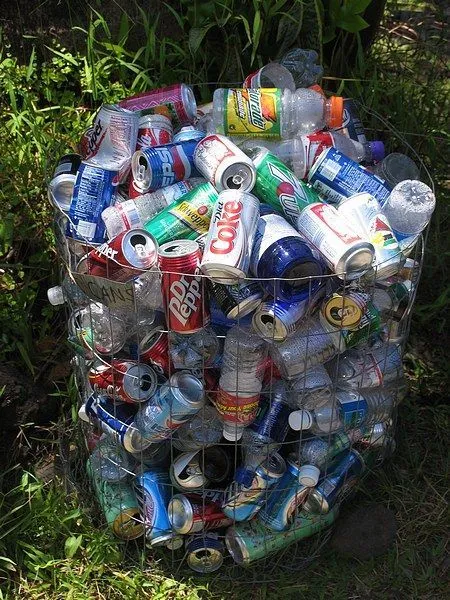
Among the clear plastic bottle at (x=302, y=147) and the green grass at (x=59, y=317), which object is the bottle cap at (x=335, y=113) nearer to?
the clear plastic bottle at (x=302, y=147)

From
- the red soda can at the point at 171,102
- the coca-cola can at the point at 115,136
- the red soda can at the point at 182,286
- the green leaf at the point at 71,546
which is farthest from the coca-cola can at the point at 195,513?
the red soda can at the point at 171,102

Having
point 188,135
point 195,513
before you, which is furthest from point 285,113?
point 195,513

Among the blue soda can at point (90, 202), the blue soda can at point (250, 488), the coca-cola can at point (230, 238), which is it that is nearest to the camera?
the coca-cola can at point (230, 238)

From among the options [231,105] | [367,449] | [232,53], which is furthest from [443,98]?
[367,449]

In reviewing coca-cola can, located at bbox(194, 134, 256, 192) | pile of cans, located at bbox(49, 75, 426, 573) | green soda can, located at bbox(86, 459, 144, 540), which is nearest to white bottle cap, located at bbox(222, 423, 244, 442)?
pile of cans, located at bbox(49, 75, 426, 573)

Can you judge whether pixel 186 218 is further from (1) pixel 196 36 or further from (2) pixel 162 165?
(1) pixel 196 36

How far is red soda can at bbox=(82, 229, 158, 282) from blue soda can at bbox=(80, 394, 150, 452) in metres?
0.39

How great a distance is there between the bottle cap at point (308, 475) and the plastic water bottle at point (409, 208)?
60cm

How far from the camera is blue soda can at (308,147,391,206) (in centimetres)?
200

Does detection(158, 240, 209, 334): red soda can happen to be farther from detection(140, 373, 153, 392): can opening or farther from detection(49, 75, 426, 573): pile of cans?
detection(140, 373, 153, 392): can opening

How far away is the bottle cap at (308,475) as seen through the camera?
2037 millimetres

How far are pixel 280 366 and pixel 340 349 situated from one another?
0.15 metres

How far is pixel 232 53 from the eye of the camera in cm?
273

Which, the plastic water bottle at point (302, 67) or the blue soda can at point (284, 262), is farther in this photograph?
the plastic water bottle at point (302, 67)
